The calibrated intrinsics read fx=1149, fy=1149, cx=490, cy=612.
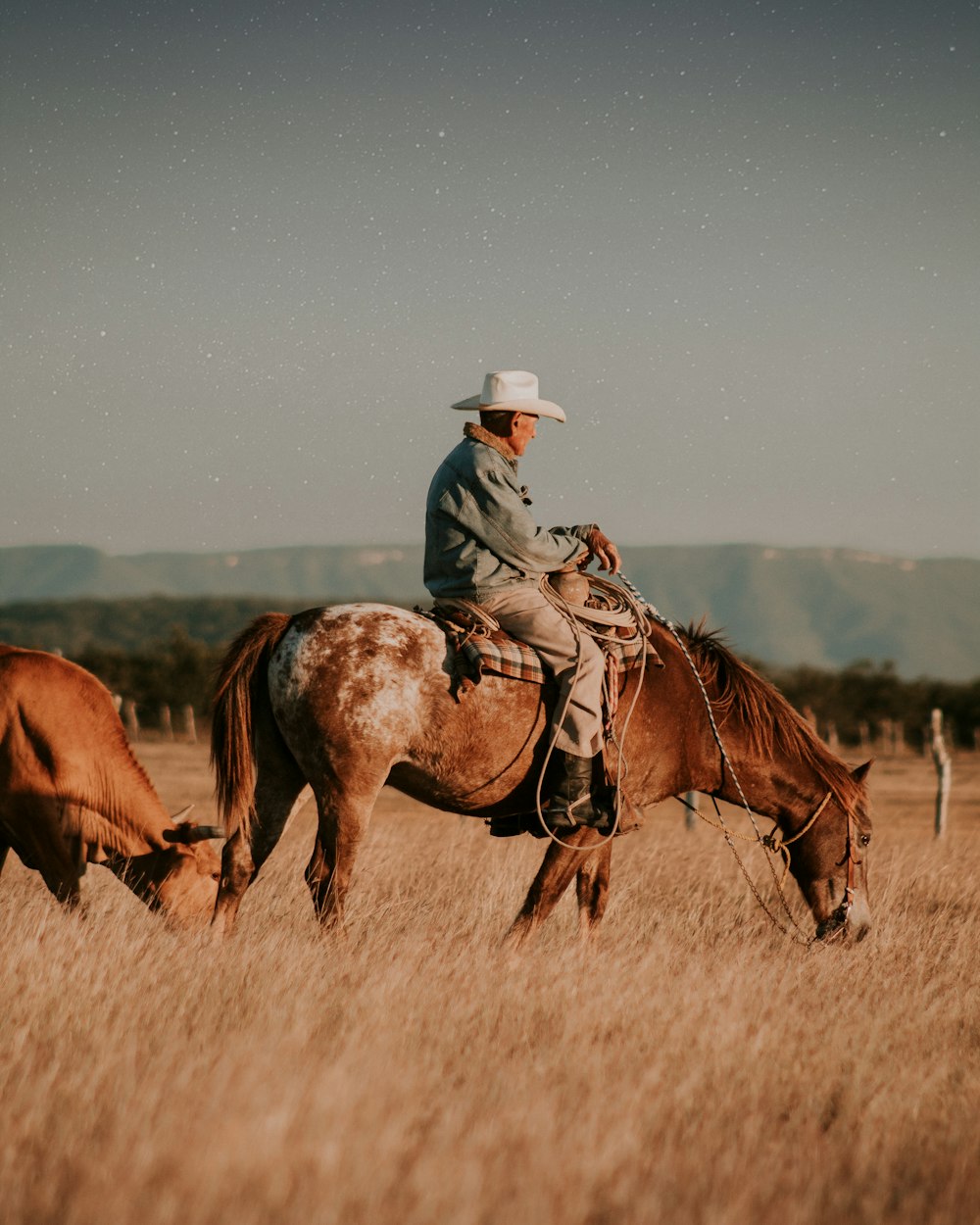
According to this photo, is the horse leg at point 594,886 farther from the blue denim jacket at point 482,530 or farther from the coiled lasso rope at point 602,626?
the blue denim jacket at point 482,530

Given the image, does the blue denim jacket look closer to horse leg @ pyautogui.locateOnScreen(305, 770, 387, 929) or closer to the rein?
the rein

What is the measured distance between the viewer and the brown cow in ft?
20.4

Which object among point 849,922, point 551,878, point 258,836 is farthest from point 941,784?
point 258,836

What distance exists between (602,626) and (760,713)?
1.13 metres

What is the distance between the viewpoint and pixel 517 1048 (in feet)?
14.2

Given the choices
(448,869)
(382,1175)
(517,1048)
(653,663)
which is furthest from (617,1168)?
(448,869)

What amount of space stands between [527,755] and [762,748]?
59.7 inches

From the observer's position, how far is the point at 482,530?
6.10 meters

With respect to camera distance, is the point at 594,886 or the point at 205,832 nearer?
the point at 205,832

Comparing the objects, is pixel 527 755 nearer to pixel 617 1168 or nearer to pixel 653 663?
pixel 653 663

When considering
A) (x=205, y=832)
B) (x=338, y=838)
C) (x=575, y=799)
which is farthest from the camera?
(x=575, y=799)

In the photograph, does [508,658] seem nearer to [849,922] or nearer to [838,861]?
[838,861]

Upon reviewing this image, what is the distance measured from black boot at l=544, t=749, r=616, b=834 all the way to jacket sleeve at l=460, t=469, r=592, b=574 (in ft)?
3.51

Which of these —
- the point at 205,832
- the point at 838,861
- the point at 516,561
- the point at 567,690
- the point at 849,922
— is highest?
the point at 516,561
